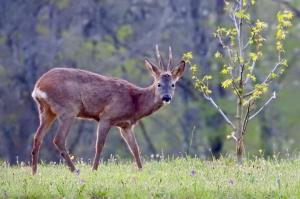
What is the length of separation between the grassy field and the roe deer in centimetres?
67

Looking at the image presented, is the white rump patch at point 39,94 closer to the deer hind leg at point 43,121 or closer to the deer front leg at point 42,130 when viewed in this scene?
the deer hind leg at point 43,121

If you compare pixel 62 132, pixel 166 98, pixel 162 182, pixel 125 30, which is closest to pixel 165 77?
pixel 166 98

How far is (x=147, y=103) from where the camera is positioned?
15.0 metres

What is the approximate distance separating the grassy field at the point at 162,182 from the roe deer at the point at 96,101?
0.67 meters

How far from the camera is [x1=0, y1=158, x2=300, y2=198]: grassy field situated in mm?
11234

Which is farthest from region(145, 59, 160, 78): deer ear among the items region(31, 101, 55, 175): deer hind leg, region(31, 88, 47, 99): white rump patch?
region(31, 88, 47, 99): white rump patch

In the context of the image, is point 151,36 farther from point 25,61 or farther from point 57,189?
point 57,189

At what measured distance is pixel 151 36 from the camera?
3014cm

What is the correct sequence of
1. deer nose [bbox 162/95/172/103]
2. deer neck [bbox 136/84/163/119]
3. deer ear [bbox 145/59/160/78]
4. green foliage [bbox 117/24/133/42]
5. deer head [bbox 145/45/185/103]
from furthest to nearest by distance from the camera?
green foliage [bbox 117/24/133/42]
deer ear [bbox 145/59/160/78]
deer neck [bbox 136/84/163/119]
deer head [bbox 145/45/185/103]
deer nose [bbox 162/95/172/103]

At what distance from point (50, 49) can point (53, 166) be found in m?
14.9

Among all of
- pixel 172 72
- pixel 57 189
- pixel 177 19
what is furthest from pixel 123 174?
pixel 177 19

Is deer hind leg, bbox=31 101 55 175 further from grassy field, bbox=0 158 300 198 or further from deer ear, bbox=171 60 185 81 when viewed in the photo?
deer ear, bbox=171 60 185 81

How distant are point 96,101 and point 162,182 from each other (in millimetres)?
2901

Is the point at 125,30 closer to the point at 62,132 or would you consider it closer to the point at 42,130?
the point at 42,130
